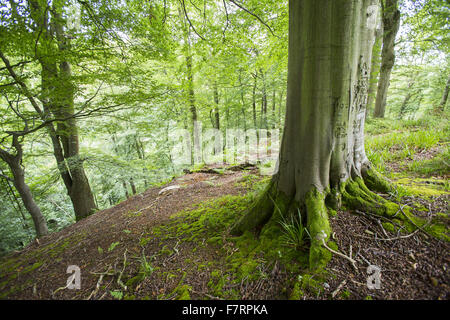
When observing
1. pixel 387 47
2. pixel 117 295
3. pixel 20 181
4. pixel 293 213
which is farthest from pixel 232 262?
pixel 387 47

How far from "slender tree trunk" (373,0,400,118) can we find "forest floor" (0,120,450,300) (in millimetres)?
6520

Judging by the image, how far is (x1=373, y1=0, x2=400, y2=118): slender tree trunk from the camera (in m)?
6.70

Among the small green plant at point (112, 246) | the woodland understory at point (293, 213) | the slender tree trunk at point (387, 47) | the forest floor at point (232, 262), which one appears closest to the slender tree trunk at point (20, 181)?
the woodland understory at point (293, 213)

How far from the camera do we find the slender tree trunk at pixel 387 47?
264 inches

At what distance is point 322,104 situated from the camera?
1870mm

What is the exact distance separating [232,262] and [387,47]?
10.2 m

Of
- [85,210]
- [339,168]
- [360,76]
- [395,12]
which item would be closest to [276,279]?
[339,168]

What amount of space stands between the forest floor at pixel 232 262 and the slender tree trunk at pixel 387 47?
6.52m

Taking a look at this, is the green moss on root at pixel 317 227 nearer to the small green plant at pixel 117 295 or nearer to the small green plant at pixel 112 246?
the small green plant at pixel 117 295

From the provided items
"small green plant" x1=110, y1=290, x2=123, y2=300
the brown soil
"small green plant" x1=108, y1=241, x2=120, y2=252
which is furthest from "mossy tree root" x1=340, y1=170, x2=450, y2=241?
"small green plant" x1=108, y1=241, x2=120, y2=252

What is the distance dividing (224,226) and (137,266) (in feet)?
4.04

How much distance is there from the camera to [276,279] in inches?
64.0

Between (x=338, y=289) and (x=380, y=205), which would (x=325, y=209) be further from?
(x=338, y=289)
